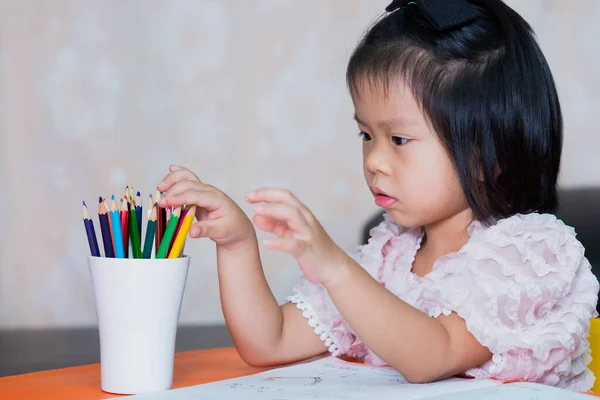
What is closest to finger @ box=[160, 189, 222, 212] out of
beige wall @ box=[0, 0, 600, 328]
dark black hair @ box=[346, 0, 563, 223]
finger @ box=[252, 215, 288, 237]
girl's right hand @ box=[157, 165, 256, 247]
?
girl's right hand @ box=[157, 165, 256, 247]

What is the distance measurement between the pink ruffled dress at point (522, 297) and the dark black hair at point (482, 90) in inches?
2.1

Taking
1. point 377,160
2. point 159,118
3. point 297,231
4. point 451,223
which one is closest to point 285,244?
point 297,231

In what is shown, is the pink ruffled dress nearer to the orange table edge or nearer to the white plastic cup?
the orange table edge

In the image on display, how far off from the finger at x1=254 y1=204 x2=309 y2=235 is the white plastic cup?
9 centimetres

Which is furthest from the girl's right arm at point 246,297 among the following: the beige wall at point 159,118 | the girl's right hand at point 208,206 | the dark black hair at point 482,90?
the beige wall at point 159,118

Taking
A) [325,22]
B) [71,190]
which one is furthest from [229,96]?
[71,190]

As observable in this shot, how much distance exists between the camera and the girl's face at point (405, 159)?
2.90 ft

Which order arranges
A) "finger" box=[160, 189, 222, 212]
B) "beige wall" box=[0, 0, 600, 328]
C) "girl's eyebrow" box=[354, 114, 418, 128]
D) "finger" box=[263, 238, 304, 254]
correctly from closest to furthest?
"finger" box=[263, 238, 304, 254]
"finger" box=[160, 189, 222, 212]
"girl's eyebrow" box=[354, 114, 418, 128]
"beige wall" box=[0, 0, 600, 328]

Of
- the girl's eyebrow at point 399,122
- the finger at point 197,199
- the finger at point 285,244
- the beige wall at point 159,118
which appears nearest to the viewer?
the finger at point 285,244

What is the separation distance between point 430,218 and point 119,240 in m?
0.35

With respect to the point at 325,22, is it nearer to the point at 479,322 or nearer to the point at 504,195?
the point at 504,195

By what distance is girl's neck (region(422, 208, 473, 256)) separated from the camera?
96 centimetres

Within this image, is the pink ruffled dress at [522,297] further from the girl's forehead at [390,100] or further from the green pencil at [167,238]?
the green pencil at [167,238]

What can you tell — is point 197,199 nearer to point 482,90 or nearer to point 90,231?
point 90,231
